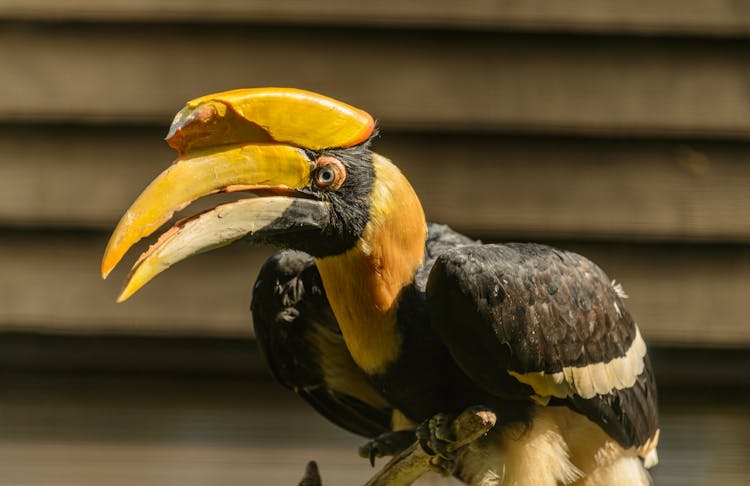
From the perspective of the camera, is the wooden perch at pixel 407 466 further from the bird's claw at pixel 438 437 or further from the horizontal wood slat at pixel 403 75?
the horizontal wood slat at pixel 403 75

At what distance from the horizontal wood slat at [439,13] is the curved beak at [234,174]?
0.94m

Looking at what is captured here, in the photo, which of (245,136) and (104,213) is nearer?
(245,136)

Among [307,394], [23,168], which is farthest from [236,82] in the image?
[307,394]

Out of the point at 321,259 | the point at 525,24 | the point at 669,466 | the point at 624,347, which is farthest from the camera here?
the point at 669,466

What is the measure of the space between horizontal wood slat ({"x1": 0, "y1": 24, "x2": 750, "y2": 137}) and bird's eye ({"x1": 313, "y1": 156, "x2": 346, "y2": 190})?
3.10 feet

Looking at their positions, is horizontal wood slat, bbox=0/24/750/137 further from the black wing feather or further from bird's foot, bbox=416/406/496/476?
bird's foot, bbox=416/406/496/476

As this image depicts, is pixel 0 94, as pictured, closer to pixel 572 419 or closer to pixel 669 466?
pixel 572 419

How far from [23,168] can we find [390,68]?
84 cm

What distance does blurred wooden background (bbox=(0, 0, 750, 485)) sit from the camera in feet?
8.50

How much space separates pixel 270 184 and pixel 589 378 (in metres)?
0.56

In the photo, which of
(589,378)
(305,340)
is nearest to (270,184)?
(305,340)

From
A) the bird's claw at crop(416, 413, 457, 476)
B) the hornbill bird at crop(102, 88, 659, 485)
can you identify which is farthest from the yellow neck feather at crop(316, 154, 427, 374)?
the bird's claw at crop(416, 413, 457, 476)

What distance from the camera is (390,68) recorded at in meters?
2.61

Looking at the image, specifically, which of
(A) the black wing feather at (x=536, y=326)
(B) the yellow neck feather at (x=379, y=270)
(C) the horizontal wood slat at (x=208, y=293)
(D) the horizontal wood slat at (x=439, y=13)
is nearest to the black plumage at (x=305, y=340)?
(B) the yellow neck feather at (x=379, y=270)
